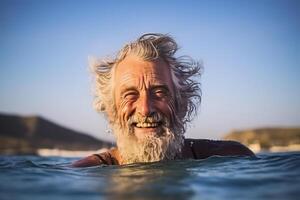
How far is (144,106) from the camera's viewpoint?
14.9 ft

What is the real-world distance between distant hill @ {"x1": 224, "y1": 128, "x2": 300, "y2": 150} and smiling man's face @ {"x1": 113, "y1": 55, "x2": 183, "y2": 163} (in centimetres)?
5698

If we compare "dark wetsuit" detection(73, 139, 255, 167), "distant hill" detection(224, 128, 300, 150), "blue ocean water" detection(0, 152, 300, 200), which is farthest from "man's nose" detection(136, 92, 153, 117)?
"distant hill" detection(224, 128, 300, 150)

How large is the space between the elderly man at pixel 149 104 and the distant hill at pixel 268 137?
5639 centimetres

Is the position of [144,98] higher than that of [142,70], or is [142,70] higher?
[142,70]

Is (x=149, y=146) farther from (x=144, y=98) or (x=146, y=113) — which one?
(x=144, y=98)

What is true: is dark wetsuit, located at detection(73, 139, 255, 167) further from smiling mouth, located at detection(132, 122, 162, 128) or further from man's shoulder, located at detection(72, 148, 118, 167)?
smiling mouth, located at detection(132, 122, 162, 128)

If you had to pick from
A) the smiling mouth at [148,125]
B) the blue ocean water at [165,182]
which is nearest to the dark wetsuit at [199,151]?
the blue ocean water at [165,182]

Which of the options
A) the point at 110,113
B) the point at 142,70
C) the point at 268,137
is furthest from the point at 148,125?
the point at 268,137

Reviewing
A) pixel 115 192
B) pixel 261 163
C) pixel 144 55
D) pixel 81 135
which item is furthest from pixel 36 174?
pixel 81 135

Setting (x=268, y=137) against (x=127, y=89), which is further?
(x=268, y=137)

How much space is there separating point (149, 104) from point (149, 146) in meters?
0.49

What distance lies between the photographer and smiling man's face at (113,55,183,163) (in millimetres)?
4625

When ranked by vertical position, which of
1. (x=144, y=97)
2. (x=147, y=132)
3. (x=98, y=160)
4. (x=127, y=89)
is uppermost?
(x=127, y=89)

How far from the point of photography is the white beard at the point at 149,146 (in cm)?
468
